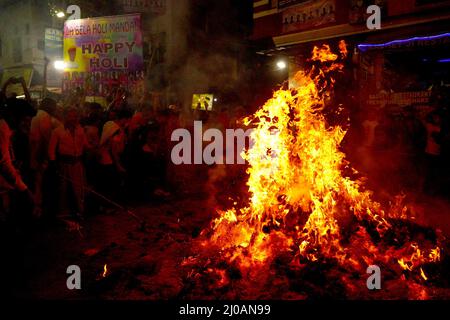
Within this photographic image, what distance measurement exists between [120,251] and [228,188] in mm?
4219

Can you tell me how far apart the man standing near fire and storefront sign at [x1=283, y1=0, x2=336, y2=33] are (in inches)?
386

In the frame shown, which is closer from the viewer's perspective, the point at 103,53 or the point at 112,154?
the point at 112,154

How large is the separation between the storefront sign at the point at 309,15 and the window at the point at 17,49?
20.7 metres

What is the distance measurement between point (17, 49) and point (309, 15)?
2247 centimetres

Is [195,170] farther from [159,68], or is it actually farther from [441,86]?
[159,68]

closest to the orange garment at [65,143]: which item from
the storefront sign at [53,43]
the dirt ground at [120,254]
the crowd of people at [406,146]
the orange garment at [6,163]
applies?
the orange garment at [6,163]

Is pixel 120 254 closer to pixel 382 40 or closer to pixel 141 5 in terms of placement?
pixel 141 5

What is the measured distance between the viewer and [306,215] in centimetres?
540

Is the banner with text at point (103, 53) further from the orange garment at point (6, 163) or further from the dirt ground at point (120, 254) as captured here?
the orange garment at point (6, 163)

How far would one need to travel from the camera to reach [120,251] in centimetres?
545

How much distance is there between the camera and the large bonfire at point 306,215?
191 inches

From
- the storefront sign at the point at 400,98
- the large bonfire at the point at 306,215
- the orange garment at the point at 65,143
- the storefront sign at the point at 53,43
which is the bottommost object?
the large bonfire at the point at 306,215

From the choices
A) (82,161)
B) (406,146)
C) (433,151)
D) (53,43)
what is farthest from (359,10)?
(53,43)

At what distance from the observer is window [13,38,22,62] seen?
2642cm
